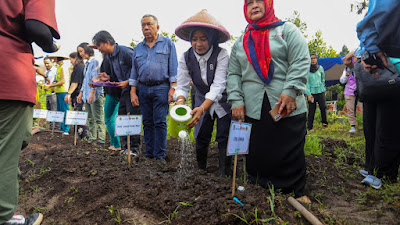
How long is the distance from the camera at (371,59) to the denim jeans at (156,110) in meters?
2.14

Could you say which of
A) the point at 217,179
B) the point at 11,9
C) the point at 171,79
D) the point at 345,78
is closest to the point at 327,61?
the point at 345,78

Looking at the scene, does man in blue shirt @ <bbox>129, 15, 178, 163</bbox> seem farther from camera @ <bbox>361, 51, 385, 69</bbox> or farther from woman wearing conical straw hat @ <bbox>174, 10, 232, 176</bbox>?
camera @ <bbox>361, 51, 385, 69</bbox>

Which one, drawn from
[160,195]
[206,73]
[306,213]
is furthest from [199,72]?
[306,213]

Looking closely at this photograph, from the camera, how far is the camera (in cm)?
185

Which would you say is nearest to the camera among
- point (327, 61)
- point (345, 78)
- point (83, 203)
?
point (83, 203)

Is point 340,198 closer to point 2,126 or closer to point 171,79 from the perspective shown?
point 171,79

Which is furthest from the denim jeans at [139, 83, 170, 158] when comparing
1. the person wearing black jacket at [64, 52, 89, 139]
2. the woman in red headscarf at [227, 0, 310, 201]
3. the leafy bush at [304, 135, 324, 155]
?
the person wearing black jacket at [64, 52, 89, 139]

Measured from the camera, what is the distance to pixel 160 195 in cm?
202

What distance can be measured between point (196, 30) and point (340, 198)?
1.90 m

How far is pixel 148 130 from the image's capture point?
3539mm

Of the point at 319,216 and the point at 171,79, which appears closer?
the point at 319,216

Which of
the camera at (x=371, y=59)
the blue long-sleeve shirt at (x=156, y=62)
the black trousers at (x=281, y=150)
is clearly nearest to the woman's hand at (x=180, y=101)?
the black trousers at (x=281, y=150)

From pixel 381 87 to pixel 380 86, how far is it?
0.01 meters

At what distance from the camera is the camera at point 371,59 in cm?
185
